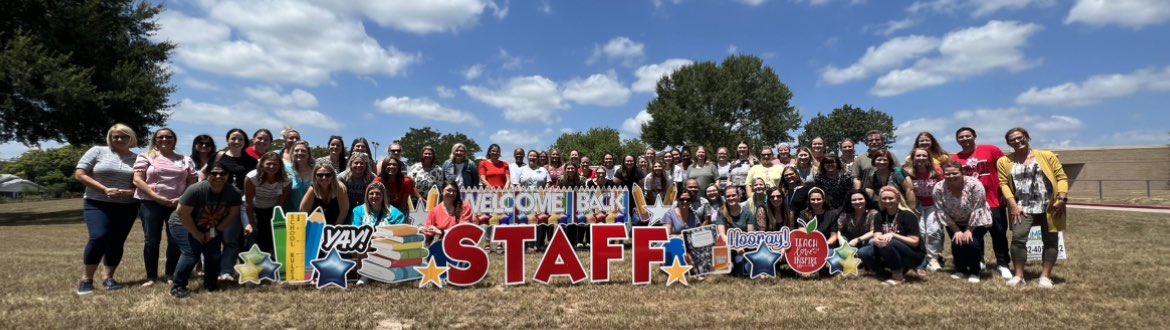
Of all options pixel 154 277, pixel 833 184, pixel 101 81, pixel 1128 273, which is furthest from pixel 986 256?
pixel 101 81

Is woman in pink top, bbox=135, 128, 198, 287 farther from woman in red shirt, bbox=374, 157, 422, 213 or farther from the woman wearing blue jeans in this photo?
woman in red shirt, bbox=374, 157, 422, 213

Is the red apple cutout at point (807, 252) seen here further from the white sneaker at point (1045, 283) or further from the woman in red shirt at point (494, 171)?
the woman in red shirt at point (494, 171)

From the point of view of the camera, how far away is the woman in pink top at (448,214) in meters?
6.24

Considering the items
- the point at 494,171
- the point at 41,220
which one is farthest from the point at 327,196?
the point at 41,220

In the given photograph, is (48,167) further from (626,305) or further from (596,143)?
(626,305)

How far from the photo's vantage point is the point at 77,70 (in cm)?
1891

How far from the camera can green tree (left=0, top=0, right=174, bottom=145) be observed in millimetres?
18125

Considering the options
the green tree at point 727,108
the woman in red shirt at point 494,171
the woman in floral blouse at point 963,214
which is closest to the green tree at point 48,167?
the green tree at point 727,108

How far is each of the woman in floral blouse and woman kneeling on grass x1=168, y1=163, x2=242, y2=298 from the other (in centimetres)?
766

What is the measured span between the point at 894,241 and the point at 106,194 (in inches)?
318

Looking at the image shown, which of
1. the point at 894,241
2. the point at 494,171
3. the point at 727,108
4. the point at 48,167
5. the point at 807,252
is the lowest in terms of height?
the point at 807,252

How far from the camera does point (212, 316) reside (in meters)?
4.68

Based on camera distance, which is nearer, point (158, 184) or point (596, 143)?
point (158, 184)

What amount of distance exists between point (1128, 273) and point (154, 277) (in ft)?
36.2
